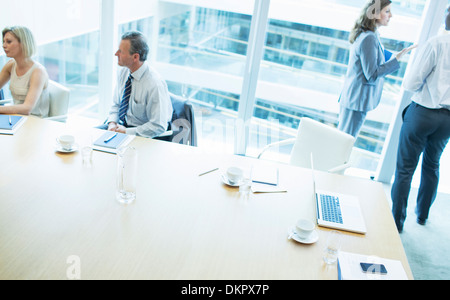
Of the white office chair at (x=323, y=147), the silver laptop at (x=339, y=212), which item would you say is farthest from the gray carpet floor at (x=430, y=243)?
the silver laptop at (x=339, y=212)

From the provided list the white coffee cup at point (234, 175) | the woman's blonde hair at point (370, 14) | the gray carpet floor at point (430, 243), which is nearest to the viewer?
the white coffee cup at point (234, 175)

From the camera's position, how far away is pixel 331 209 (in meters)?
1.95

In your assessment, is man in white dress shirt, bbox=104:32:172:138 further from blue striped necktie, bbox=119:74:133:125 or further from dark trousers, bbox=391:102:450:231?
dark trousers, bbox=391:102:450:231

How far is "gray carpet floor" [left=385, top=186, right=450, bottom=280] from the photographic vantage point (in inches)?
109

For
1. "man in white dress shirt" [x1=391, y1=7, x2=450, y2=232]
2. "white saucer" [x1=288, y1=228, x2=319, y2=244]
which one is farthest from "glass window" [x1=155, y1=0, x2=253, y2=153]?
"white saucer" [x1=288, y1=228, x2=319, y2=244]

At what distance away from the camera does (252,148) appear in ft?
14.2

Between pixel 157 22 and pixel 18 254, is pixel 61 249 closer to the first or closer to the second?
pixel 18 254

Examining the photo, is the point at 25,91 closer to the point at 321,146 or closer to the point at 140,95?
the point at 140,95

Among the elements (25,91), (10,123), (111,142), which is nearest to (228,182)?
(111,142)

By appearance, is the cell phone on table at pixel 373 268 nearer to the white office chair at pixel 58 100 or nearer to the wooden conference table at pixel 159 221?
the wooden conference table at pixel 159 221

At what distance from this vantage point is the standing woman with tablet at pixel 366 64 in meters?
3.19

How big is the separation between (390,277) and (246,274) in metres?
0.56

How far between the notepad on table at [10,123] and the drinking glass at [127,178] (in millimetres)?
984

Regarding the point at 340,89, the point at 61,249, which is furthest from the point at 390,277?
the point at 340,89
